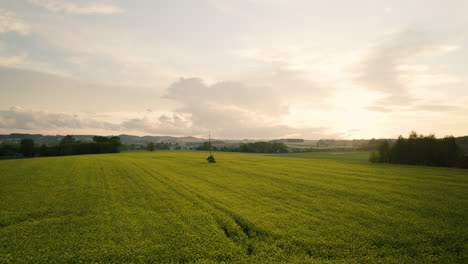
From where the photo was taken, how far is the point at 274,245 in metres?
8.80

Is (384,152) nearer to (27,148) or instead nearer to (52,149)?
(52,149)

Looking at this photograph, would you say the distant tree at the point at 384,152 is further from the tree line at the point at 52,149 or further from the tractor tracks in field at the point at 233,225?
the tree line at the point at 52,149

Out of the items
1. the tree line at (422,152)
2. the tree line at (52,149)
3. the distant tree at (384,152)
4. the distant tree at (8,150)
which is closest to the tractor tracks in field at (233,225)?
the tree line at (422,152)

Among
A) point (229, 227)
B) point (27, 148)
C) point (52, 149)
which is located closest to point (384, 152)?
point (229, 227)

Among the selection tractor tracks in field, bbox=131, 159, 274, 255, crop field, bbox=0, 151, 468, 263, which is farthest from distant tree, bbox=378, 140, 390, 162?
tractor tracks in field, bbox=131, 159, 274, 255

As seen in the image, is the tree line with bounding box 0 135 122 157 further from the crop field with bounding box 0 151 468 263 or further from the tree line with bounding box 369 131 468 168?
the tree line with bounding box 369 131 468 168

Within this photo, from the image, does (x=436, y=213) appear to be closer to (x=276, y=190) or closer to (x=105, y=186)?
(x=276, y=190)

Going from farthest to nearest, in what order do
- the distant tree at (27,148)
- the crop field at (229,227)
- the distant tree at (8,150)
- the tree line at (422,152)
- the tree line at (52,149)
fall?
the distant tree at (27,148) < the tree line at (52,149) < the distant tree at (8,150) < the tree line at (422,152) < the crop field at (229,227)

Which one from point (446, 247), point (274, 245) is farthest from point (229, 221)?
point (446, 247)

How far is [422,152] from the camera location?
55062 mm

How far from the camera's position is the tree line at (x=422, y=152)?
168 ft

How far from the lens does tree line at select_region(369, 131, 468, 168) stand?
51.2m

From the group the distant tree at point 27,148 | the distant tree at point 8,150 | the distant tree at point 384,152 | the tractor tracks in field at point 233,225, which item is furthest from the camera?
the distant tree at point 27,148

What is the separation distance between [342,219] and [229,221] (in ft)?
20.6
